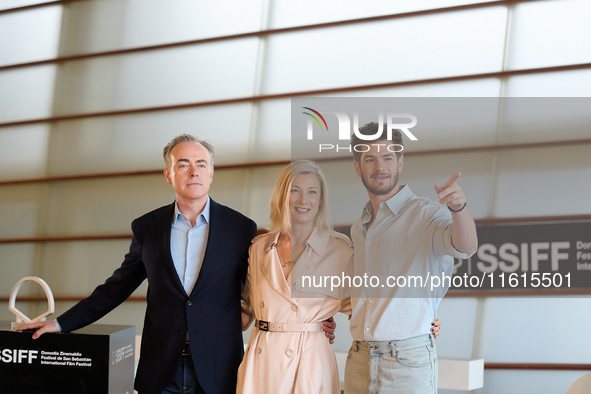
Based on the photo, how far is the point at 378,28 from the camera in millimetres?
3861

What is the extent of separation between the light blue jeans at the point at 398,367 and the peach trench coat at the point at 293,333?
16cm

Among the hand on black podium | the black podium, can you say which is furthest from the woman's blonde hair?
the hand on black podium

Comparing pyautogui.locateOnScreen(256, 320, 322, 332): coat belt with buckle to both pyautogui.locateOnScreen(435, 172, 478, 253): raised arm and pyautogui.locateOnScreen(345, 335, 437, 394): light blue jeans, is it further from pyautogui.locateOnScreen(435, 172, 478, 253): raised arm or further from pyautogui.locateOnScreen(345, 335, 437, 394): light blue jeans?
pyautogui.locateOnScreen(435, 172, 478, 253): raised arm

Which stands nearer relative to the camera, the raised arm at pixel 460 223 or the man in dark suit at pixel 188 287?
the raised arm at pixel 460 223

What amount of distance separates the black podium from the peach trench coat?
486mm

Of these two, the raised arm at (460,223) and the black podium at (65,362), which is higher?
the raised arm at (460,223)

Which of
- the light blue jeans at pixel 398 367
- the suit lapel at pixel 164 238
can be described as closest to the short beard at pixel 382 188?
the light blue jeans at pixel 398 367

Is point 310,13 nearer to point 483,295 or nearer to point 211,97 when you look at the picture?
point 211,97

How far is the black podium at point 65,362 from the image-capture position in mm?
1979

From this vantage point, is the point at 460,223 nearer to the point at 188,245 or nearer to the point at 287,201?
the point at 287,201

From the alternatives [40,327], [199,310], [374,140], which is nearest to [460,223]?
[374,140]

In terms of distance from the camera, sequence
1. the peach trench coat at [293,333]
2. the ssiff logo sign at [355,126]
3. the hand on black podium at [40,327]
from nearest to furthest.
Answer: the peach trench coat at [293,333], the ssiff logo sign at [355,126], the hand on black podium at [40,327]

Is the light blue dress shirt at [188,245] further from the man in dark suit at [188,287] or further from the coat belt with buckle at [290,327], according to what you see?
the coat belt with buckle at [290,327]

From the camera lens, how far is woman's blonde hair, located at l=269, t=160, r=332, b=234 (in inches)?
75.6
